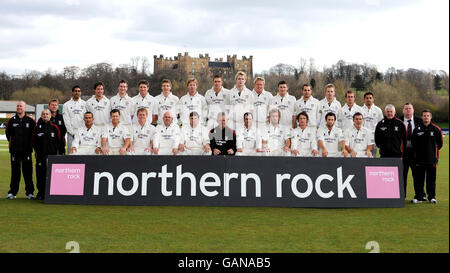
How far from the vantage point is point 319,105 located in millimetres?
12078

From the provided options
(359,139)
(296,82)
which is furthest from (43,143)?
(296,82)

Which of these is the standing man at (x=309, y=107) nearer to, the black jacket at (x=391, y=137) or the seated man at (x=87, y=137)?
the black jacket at (x=391, y=137)

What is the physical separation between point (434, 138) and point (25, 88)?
2995 inches

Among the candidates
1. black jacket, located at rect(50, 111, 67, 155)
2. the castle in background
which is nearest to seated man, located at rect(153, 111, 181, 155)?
black jacket, located at rect(50, 111, 67, 155)

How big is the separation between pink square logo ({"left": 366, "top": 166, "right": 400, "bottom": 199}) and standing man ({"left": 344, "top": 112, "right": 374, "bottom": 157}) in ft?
4.21

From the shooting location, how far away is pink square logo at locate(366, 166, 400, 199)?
976 cm

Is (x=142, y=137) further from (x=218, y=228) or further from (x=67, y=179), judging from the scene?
(x=218, y=228)

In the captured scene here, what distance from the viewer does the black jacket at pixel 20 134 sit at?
430 inches

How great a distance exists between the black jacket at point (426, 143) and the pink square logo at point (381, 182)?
4.41 ft

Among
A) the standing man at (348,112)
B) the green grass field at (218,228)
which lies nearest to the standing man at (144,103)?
the green grass field at (218,228)

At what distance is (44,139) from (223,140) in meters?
4.05

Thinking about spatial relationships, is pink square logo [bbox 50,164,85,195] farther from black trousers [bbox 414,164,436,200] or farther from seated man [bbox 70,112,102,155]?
black trousers [bbox 414,164,436,200]
